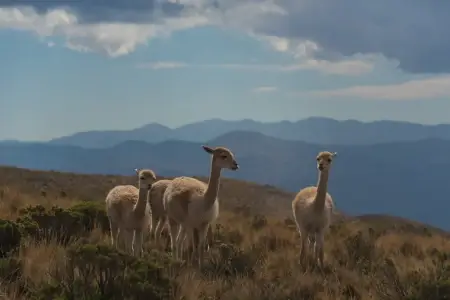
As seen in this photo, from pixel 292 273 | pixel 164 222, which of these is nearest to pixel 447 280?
pixel 292 273

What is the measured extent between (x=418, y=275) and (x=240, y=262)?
125 inches

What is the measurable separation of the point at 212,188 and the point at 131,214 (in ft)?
5.01

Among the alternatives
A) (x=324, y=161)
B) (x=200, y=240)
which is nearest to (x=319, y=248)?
(x=324, y=161)

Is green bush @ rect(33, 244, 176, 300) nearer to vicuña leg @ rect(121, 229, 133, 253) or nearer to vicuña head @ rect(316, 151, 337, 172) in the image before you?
vicuña leg @ rect(121, 229, 133, 253)

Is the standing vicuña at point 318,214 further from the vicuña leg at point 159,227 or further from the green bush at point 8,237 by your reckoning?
the green bush at point 8,237

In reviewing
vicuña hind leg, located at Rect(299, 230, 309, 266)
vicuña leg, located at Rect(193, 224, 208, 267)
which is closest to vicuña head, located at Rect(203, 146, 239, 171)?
vicuña leg, located at Rect(193, 224, 208, 267)

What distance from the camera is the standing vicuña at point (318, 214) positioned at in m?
12.3

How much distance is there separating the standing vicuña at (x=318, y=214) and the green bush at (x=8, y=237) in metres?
5.08

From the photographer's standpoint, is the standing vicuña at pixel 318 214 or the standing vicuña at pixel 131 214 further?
the standing vicuña at pixel 318 214

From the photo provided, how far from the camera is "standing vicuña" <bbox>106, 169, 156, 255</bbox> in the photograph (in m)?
12.0

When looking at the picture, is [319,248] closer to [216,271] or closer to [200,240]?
[200,240]

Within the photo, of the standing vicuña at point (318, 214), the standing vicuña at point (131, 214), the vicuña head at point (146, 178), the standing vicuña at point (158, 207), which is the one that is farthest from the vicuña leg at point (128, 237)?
the standing vicuña at point (318, 214)

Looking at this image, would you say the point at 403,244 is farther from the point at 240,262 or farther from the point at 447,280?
the point at 447,280

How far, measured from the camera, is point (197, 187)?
12367 mm
